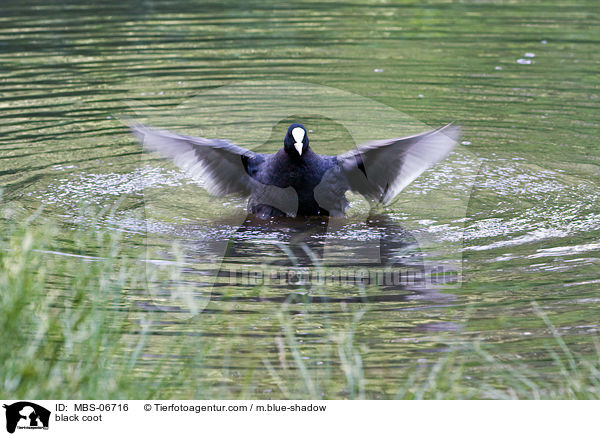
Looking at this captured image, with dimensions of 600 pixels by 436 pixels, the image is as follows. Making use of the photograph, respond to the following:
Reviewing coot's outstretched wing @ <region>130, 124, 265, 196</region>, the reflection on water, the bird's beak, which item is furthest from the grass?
coot's outstretched wing @ <region>130, 124, 265, 196</region>


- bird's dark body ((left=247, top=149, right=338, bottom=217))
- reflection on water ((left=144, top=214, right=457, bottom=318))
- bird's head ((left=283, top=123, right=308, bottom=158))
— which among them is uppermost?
bird's head ((left=283, top=123, right=308, bottom=158))

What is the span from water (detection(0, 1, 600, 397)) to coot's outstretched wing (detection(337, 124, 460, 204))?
0.75 feet

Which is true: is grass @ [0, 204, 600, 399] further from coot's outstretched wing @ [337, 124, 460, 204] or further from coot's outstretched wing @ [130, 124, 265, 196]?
coot's outstretched wing @ [130, 124, 265, 196]

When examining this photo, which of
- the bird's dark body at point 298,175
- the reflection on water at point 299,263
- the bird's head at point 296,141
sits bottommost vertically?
the reflection on water at point 299,263

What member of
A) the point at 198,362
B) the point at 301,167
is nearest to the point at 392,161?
the point at 301,167

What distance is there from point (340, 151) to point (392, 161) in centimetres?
153

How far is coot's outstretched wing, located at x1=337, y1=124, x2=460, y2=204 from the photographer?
19.6 ft

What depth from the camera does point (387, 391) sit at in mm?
3770
